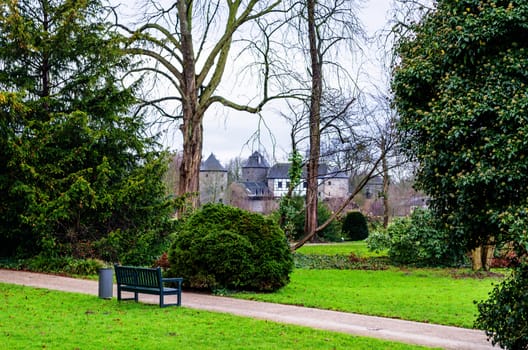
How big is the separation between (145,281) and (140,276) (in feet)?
0.48

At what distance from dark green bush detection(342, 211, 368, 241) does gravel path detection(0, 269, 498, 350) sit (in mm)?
25655

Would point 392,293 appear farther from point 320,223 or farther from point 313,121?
point 320,223

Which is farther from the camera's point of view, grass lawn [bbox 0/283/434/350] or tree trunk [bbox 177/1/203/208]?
tree trunk [bbox 177/1/203/208]

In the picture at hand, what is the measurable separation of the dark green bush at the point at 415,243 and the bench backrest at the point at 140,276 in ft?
40.3

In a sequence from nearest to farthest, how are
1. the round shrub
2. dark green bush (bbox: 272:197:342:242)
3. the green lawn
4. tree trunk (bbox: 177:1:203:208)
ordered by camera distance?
1. the green lawn
2. the round shrub
3. tree trunk (bbox: 177:1:203:208)
4. dark green bush (bbox: 272:197:342:242)

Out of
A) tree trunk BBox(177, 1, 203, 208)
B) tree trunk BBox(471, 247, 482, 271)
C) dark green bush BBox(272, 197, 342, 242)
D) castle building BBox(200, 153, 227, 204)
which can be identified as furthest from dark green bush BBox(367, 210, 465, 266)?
castle building BBox(200, 153, 227, 204)

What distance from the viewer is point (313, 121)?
25453 millimetres

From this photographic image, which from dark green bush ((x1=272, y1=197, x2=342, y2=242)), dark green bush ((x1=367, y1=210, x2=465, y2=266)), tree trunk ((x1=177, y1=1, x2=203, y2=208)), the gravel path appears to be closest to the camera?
the gravel path

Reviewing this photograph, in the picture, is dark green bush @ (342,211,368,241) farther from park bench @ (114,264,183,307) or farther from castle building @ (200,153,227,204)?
park bench @ (114,264,183,307)

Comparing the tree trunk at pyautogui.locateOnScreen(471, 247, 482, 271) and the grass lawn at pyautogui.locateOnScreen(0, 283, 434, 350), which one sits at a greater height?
the tree trunk at pyautogui.locateOnScreen(471, 247, 482, 271)

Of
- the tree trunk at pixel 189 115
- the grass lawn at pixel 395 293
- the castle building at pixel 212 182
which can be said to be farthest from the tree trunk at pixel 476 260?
the castle building at pixel 212 182

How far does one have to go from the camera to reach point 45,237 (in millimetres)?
19312

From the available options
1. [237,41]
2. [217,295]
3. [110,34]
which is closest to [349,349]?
[217,295]

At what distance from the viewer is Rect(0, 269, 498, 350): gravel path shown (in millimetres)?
9805
